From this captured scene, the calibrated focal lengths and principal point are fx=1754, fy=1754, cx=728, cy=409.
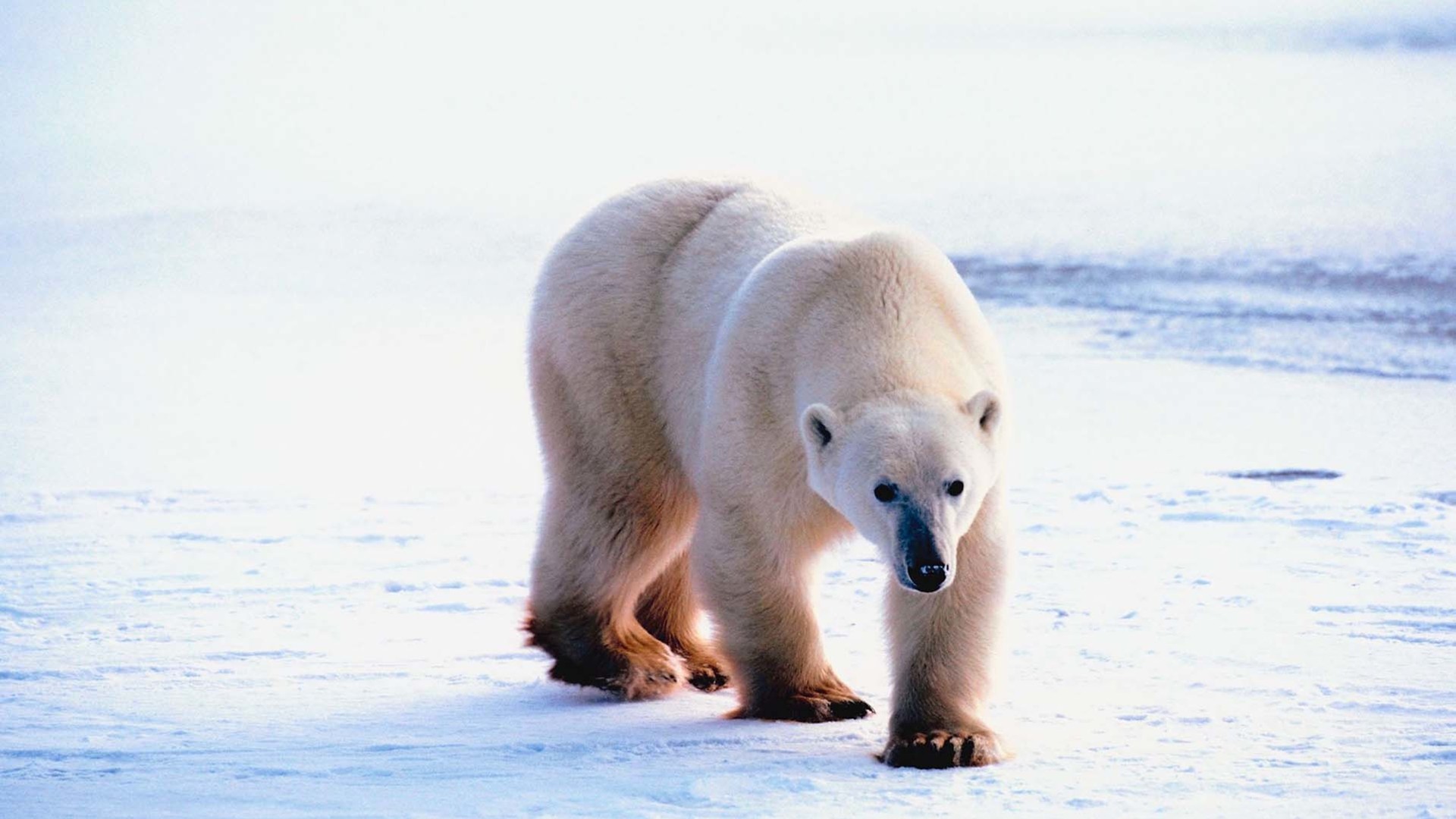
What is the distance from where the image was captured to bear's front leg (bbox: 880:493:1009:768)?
393 centimetres

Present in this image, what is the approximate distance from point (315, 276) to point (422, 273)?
45.9 inches

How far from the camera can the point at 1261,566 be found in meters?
5.78

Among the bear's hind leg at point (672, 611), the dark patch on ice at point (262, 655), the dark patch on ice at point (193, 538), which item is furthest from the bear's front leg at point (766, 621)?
the dark patch on ice at point (193, 538)

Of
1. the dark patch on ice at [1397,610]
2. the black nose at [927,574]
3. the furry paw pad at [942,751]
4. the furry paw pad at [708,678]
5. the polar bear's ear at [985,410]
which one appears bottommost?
the furry paw pad at [708,678]

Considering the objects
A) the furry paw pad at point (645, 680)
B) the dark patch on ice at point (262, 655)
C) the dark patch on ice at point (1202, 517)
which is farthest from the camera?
the dark patch on ice at point (1202, 517)

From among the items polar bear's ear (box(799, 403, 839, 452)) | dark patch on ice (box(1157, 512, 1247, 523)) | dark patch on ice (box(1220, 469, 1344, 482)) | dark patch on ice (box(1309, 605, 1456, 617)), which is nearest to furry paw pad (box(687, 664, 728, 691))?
polar bear's ear (box(799, 403, 839, 452))

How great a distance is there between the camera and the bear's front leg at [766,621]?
408 centimetres

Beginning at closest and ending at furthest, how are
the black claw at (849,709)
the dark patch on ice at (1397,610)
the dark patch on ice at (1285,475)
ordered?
the black claw at (849,709)
the dark patch on ice at (1397,610)
the dark patch on ice at (1285,475)

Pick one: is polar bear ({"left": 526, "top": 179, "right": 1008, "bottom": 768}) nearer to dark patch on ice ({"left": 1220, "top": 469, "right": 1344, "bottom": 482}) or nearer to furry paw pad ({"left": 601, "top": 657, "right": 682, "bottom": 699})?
furry paw pad ({"left": 601, "top": 657, "right": 682, "bottom": 699})

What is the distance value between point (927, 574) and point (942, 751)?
63cm

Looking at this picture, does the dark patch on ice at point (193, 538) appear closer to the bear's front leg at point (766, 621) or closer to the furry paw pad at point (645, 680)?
the furry paw pad at point (645, 680)

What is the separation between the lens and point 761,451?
400 centimetres

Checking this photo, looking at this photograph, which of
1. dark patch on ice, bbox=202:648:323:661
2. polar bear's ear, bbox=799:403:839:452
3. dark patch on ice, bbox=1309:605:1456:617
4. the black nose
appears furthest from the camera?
dark patch on ice, bbox=1309:605:1456:617

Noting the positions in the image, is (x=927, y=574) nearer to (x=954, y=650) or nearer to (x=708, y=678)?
(x=954, y=650)
